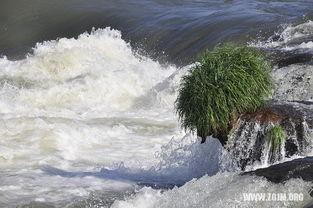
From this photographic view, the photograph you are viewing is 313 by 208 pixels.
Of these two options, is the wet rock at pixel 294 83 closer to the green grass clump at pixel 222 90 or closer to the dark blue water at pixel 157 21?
the green grass clump at pixel 222 90

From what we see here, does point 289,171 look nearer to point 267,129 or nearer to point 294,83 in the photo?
point 267,129

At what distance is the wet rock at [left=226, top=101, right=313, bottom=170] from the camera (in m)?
8.94

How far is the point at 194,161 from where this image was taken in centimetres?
1042

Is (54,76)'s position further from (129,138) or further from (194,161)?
(194,161)

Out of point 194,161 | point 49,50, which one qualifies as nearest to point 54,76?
point 49,50

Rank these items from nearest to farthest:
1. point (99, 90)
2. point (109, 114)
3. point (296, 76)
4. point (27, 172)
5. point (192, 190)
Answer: point (192, 190) → point (27, 172) → point (296, 76) → point (109, 114) → point (99, 90)

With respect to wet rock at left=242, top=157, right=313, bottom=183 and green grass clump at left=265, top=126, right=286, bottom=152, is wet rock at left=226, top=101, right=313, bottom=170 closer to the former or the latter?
green grass clump at left=265, top=126, right=286, bottom=152

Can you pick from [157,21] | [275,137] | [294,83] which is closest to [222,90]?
[275,137]

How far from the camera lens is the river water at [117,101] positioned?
9.65m

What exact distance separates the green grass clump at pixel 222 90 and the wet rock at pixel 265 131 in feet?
0.50

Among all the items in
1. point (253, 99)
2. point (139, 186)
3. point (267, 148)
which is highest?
point (253, 99)

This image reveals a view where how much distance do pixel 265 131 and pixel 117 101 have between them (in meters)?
8.31

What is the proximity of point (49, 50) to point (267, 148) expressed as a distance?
13097mm

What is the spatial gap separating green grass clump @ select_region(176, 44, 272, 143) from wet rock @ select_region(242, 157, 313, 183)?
127 cm
